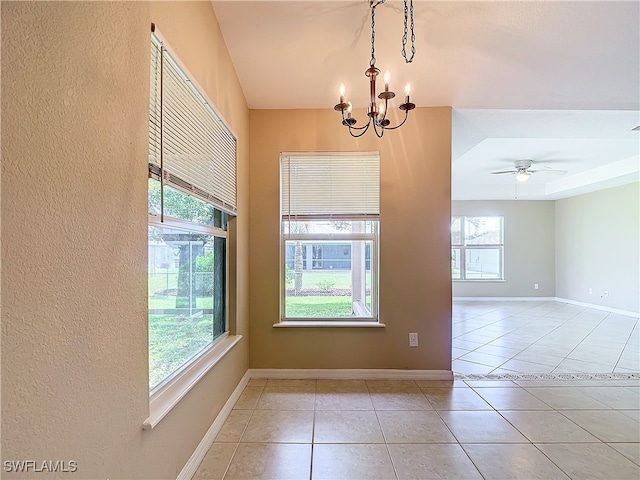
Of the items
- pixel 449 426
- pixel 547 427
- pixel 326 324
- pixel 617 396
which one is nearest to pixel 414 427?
pixel 449 426

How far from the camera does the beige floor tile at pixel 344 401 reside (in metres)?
2.32

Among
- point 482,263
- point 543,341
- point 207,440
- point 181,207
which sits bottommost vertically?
point 543,341

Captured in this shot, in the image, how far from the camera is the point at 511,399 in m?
2.45

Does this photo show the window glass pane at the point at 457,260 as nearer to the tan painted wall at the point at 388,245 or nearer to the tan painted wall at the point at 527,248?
the tan painted wall at the point at 527,248

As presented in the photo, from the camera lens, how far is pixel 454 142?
3.52 m

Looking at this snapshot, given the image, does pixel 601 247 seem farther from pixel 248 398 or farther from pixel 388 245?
pixel 248 398

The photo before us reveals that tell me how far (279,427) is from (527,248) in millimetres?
7534

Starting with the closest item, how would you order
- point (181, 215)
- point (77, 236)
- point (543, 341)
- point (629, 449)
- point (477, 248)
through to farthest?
point (77, 236)
point (181, 215)
point (629, 449)
point (543, 341)
point (477, 248)

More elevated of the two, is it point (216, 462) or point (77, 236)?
point (77, 236)

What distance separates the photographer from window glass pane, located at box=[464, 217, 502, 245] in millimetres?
7402

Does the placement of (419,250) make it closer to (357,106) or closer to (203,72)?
(357,106)

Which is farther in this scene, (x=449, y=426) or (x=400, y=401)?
(x=400, y=401)

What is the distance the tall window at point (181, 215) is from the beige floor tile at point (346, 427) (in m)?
0.94

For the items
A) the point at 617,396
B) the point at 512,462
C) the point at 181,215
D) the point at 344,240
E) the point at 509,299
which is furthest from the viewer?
the point at 509,299
